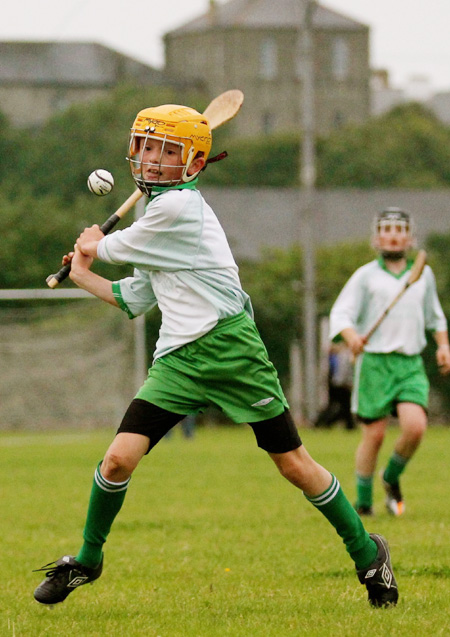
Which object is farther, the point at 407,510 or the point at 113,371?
the point at 113,371

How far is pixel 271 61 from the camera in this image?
318 ft

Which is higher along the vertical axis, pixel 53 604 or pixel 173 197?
pixel 173 197

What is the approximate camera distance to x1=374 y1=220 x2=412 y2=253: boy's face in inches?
324

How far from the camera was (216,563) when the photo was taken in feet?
21.0

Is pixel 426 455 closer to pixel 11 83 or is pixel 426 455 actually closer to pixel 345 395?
pixel 345 395

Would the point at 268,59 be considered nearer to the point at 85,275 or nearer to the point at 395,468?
the point at 395,468

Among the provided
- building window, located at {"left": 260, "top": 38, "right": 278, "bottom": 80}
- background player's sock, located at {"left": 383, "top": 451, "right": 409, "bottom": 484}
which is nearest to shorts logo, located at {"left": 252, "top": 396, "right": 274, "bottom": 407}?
background player's sock, located at {"left": 383, "top": 451, "right": 409, "bottom": 484}

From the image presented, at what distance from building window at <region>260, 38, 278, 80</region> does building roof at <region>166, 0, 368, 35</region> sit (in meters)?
1.35

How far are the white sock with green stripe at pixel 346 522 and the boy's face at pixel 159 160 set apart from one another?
136cm

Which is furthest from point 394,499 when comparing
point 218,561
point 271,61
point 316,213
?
point 271,61

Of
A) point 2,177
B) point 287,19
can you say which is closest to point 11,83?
point 287,19

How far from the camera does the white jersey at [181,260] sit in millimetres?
4934

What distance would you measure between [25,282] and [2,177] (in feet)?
81.2

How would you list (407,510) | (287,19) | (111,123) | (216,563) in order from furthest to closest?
(287,19) → (111,123) → (407,510) → (216,563)
